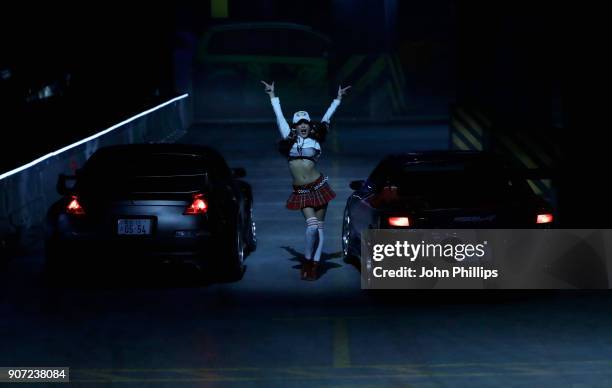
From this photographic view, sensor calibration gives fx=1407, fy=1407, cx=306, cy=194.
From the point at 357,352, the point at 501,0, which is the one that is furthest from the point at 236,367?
the point at 501,0

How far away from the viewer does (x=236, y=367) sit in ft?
33.1

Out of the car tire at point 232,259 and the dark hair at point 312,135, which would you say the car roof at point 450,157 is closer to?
the dark hair at point 312,135

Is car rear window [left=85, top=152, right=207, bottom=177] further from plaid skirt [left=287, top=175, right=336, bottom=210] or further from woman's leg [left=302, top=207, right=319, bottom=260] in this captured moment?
woman's leg [left=302, top=207, right=319, bottom=260]

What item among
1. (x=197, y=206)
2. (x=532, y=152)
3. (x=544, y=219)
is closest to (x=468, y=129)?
(x=532, y=152)

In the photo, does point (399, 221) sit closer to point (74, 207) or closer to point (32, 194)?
point (74, 207)

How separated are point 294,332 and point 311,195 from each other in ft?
10.8

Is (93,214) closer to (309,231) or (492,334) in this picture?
(309,231)

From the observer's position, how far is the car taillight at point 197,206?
45.2 ft

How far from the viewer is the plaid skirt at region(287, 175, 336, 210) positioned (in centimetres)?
1456

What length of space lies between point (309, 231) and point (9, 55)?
21.4 meters

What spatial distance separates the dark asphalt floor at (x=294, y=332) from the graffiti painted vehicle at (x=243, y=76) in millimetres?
23076

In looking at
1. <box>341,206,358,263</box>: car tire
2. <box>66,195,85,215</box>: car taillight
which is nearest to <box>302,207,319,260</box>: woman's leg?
<box>341,206,358,263</box>: car tire

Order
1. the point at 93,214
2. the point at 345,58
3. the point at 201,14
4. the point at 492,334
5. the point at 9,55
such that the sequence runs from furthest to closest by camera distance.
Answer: the point at 201,14 → the point at 345,58 → the point at 9,55 → the point at 93,214 → the point at 492,334

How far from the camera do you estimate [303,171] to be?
47.6ft
